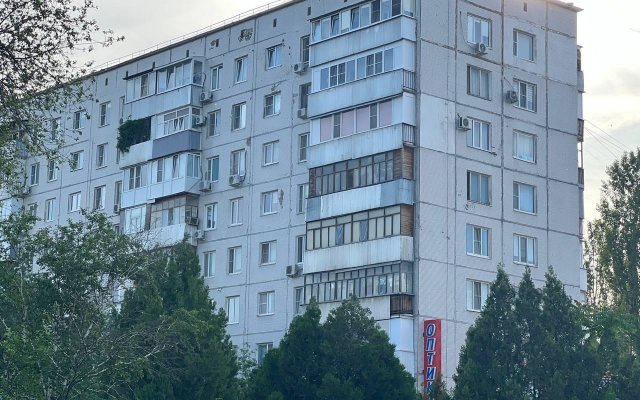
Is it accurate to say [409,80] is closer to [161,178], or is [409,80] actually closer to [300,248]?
[300,248]

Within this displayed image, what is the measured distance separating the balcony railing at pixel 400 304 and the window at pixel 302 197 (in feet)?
28.2

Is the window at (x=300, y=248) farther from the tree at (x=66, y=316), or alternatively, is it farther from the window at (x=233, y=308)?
the tree at (x=66, y=316)

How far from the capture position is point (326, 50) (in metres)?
65.4

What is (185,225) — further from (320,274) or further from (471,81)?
(471,81)

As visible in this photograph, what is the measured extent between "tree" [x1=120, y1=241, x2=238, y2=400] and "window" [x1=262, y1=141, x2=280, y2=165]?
61.8 feet

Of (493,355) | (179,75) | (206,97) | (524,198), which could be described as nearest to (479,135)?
(524,198)

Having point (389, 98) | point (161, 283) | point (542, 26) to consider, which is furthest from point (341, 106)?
point (161, 283)

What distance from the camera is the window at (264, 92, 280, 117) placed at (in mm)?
70250

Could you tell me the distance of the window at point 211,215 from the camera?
238ft

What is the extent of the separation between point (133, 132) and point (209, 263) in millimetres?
9250

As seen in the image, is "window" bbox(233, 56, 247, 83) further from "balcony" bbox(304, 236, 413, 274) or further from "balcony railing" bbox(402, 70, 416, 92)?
"balcony railing" bbox(402, 70, 416, 92)

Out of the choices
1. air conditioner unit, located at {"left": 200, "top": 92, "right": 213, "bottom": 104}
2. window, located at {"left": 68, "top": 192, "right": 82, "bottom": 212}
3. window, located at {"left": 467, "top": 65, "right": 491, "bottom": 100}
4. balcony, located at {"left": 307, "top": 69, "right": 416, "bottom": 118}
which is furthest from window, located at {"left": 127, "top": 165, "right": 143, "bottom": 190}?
window, located at {"left": 467, "top": 65, "right": 491, "bottom": 100}

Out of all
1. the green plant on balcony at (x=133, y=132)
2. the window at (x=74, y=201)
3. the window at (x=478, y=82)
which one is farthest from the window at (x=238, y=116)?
the window at (x=74, y=201)

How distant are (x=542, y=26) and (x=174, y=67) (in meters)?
19.2
